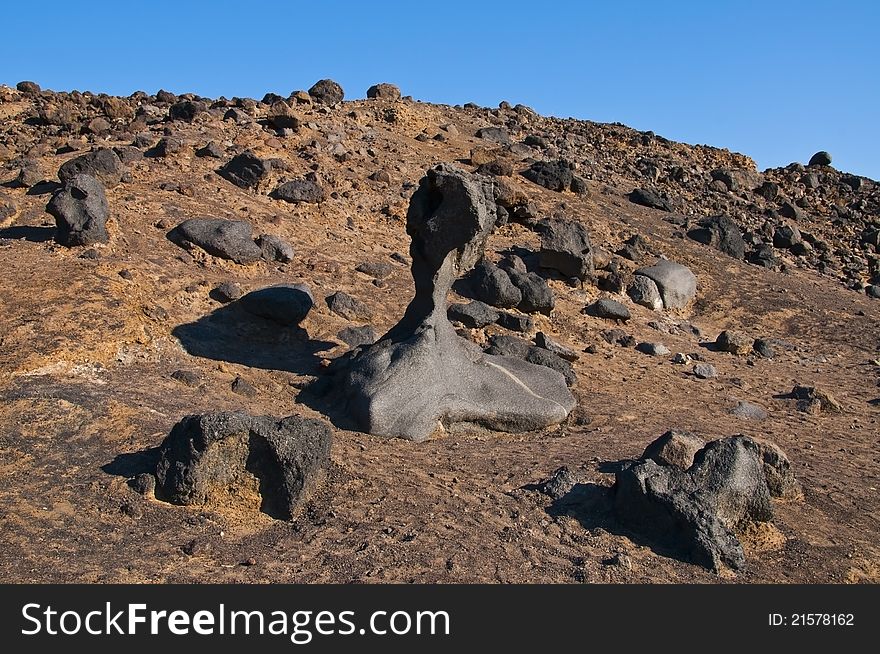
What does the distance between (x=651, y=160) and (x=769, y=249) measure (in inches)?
206

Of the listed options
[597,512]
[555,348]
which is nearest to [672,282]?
[555,348]

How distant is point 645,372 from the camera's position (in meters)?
9.66

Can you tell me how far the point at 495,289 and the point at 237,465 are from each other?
5.79 meters

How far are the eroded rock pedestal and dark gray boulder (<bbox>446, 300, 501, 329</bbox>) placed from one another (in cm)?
173

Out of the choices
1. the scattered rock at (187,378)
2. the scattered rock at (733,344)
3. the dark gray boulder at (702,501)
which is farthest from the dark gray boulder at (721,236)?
the scattered rock at (187,378)

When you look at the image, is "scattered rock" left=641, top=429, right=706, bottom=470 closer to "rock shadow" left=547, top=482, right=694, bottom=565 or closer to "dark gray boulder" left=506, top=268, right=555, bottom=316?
"rock shadow" left=547, top=482, right=694, bottom=565

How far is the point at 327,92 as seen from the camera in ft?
55.5

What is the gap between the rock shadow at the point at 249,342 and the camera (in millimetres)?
8242

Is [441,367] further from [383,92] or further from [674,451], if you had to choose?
[383,92]

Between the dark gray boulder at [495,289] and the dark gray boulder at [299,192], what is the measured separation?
3.18 metres

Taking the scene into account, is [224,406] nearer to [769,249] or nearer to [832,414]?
[832,414]

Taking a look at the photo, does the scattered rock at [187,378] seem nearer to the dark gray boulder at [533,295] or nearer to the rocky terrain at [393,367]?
the rocky terrain at [393,367]

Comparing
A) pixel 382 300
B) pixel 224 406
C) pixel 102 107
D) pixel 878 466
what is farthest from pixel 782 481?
pixel 102 107

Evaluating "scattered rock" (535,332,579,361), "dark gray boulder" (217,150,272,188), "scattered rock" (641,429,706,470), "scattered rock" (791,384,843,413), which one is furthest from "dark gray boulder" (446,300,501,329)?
"dark gray boulder" (217,150,272,188)
